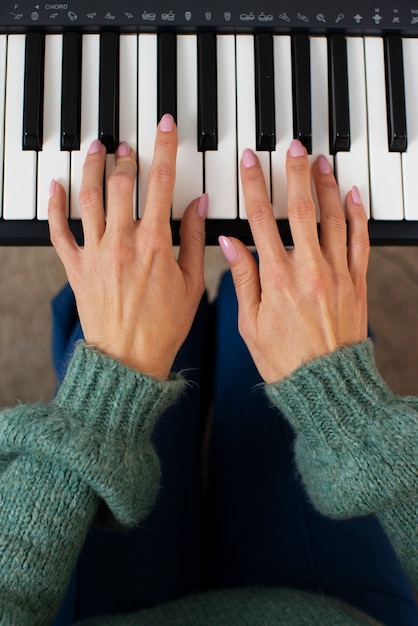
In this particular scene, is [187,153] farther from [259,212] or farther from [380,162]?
[380,162]

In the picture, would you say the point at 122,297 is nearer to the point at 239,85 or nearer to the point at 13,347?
the point at 239,85

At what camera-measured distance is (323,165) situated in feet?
2.48

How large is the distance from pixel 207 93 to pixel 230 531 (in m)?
0.67

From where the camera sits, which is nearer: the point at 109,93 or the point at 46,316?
the point at 109,93

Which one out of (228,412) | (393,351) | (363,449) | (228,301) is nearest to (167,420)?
(228,412)

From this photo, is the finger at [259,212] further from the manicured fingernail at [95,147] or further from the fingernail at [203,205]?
the manicured fingernail at [95,147]

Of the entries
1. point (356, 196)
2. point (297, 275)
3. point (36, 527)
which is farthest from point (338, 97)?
point (36, 527)

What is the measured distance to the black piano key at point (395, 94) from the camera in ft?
2.51

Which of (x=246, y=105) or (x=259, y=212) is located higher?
(x=246, y=105)

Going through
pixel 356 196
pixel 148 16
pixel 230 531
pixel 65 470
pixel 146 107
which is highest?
pixel 148 16

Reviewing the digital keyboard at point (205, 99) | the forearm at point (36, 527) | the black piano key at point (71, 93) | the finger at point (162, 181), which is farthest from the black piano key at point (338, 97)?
the forearm at point (36, 527)

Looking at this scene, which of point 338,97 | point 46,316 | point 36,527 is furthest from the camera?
point 46,316

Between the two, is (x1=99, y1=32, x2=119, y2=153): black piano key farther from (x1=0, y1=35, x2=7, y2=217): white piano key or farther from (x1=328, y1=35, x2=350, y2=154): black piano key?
(x1=328, y1=35, x2=350, y2=154): black piano key

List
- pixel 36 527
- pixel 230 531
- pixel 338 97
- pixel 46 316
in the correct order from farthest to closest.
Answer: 1. pixel 46 316
2. pixel 230 531
3. pixel 338 97
4. pixel 36 527
